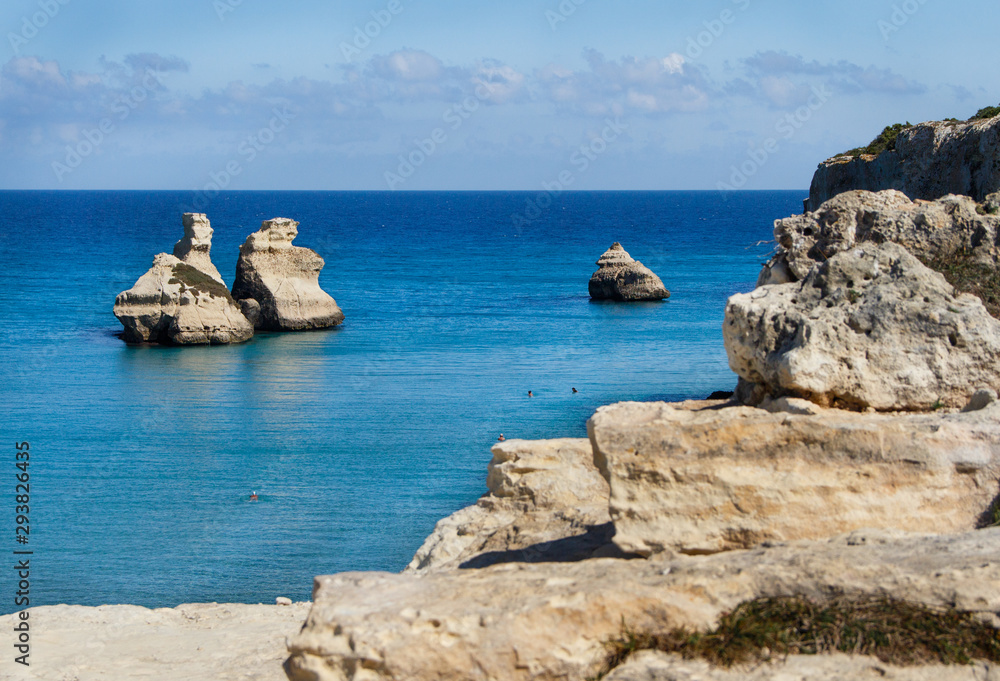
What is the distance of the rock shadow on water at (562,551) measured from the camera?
8070 millimetres

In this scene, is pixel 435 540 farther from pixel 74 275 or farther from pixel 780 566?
pixel 74 275

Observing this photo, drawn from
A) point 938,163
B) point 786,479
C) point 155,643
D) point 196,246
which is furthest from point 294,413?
Answer: point 786,479

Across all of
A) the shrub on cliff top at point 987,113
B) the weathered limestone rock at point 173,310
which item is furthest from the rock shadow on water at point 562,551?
the weathered limestone rock at point 173,310

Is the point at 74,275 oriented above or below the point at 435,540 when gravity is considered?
above

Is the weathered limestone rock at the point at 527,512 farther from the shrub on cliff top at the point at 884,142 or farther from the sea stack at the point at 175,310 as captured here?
the sea stack at the point at 175,310

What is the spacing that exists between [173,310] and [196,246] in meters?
4.56

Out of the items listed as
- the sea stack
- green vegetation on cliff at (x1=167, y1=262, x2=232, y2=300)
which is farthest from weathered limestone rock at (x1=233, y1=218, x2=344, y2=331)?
the sea stack

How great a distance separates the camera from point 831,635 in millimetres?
5738

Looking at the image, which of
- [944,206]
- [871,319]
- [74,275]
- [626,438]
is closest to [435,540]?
[626,438]

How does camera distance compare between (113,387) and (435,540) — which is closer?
(435,540)

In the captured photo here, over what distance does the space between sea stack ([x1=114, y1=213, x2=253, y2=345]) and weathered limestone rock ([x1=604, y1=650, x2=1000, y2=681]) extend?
137 feet

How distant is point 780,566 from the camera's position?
620 centimetres

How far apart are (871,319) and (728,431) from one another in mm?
2310

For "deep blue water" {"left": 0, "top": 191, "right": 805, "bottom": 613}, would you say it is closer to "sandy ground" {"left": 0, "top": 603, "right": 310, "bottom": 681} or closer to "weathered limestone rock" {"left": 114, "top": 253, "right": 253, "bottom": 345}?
"weathered limestone rock" {"left": 114, "top": 253, "right": 253, "bottom": 345}
